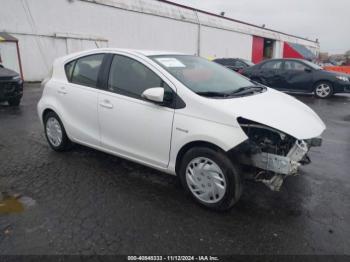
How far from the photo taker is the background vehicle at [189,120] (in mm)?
2812

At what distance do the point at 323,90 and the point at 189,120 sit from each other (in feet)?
29.5

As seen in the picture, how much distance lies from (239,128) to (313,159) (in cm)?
239

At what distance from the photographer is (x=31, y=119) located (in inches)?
277

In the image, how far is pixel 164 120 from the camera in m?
3.12

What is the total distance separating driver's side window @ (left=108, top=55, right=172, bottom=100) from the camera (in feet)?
10.9

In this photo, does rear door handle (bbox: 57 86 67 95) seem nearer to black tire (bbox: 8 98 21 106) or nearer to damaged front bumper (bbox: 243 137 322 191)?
damaged front bumper (bbox: 243 137 322 191)

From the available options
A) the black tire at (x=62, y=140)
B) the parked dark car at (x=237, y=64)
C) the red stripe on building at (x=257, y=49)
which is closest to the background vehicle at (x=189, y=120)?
the black tire at (x=62, y=140)

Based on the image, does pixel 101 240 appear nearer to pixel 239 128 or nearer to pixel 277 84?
pixel 239 128

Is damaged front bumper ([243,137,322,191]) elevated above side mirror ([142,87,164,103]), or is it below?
below

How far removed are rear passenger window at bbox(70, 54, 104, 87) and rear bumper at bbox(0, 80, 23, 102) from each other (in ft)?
16.4

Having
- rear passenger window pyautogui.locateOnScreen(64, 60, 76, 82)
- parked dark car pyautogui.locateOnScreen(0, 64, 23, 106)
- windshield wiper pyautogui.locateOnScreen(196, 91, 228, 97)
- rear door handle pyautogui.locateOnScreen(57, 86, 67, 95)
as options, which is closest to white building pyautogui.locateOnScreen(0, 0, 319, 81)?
parked dark car pyautogui.locateOnScreen(0, 64, 23, 106)

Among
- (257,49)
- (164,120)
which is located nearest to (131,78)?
(164,120)

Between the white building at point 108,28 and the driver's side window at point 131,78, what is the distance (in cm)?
482

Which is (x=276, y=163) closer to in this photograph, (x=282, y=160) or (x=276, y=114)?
(x=282, y=160)
